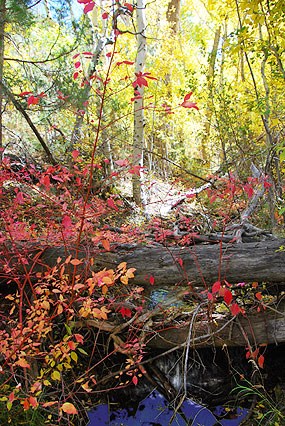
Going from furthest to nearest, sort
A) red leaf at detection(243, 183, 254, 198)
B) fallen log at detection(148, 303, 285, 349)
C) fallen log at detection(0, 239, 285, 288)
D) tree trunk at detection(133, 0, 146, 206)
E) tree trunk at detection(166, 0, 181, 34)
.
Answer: tree trunk at detection(166, 0, 181, 34), tree trunk at detection(133, 0, 146, 206), fallen log at detection(148, 303, 285, 349), fallen log at detection(0, 239, 285, 288), red leaf at detection(243, 183, 254, 198)

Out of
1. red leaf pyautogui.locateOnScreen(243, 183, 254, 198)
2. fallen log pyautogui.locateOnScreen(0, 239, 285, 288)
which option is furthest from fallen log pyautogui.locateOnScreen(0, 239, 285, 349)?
red leaf pyautogui.locateOnScreen(243, 183, 254, 198)

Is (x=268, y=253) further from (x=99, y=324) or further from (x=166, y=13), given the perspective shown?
(x=166, y=13)

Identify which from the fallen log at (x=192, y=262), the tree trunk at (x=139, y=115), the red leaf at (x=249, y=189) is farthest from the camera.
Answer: the tree trunk at (x=139, y=115)

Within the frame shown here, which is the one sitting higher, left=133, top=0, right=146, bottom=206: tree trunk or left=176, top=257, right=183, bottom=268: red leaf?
left=133, top=0, right=146, bottom=206: tree trunk

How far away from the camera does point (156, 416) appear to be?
9.25 feet

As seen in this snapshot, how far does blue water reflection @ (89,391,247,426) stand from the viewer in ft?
9.04

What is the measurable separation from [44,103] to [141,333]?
11.1 ft

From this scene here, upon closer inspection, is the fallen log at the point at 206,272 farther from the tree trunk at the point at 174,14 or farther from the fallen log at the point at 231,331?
the tree trunk at the point at 174,14

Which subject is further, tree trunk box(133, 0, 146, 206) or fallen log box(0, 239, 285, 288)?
tree trunk box(133, 0, 146, 206)

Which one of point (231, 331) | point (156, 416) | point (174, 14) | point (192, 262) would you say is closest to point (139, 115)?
point (192, 262)

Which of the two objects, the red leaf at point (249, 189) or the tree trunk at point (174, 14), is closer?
the red leaf at point (249, 189)

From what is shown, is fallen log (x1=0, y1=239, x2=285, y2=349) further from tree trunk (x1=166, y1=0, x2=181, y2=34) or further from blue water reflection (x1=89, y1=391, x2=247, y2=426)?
Answer: tree trunk (x1=166, y1=0, x2=181, y2=34)

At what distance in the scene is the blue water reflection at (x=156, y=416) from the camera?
276cm

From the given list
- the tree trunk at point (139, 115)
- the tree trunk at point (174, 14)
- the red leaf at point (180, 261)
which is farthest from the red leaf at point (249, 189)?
the tree trunk at point (174, 14)
